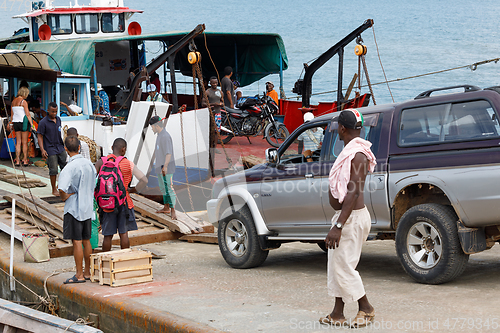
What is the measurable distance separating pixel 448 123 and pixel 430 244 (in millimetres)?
1304

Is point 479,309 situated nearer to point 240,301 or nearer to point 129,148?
point 240,301

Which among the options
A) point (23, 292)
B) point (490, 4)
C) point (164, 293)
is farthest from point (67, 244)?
point (490, 4)

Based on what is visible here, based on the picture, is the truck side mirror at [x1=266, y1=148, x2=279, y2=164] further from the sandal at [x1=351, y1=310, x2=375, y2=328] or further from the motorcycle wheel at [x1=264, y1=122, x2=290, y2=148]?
the motorcycle wheel at [x1=264, y1=122, x2=290, y2=148]

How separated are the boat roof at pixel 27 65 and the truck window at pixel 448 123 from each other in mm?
10510

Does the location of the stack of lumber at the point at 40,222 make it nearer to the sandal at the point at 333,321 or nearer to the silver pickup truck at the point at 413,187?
the silver pickup truck at the point at 413,187

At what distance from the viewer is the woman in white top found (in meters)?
13.3

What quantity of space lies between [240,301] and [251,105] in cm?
1247

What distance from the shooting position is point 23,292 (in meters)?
8.56

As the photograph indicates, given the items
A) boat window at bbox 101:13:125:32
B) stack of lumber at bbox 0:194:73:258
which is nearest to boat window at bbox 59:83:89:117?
stack of lumber at bbox 0:194:73:258

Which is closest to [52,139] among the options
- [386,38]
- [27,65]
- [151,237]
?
[151,237]

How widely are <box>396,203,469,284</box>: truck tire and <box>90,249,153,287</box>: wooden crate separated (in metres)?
3.01

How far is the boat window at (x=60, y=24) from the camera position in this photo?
21.3 metres

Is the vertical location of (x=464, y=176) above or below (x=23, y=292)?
above

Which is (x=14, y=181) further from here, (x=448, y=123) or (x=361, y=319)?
(x=361, y=319)
